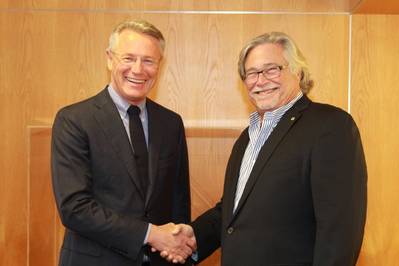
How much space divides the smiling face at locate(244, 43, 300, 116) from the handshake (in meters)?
0.61

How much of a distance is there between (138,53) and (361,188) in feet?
3.36

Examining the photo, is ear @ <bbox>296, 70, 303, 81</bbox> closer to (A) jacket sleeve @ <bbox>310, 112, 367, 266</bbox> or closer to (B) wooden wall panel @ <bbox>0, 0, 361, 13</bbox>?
(A) jacket sleeve @ <bbox>310, 112, 367, 266</bbox>

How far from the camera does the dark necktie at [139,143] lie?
90.1 inches

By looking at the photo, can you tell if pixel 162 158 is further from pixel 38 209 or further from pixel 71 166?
pixel 38 209

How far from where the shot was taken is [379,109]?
327 centimetres

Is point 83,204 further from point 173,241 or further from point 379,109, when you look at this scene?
point 379,109

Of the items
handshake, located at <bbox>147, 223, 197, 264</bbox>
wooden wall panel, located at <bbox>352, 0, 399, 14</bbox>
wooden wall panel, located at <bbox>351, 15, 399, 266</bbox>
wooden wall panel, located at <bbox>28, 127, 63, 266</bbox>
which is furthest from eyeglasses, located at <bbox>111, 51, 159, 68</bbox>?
wooden wall panel, located at <bbox>351, 15, 399, 266</bbox>

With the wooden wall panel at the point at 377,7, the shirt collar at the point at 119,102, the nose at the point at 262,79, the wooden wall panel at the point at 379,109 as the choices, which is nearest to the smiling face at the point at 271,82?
the nose at the point at 262,79

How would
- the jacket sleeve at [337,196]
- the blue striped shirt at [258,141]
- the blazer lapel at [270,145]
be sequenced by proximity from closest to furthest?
the jacket sleeve at [337,196]
the blazer lapel at [270,145]
the blue striped shirt at [258,141]

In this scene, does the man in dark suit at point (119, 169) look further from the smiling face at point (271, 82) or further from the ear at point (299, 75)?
the ear at point (299, 75)

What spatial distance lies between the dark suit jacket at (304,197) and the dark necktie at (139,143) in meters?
0.38

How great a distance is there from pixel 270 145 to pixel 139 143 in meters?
0.56

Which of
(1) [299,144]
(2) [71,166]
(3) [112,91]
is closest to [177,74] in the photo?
(3) [112,91]

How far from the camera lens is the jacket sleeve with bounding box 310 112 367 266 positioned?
74.3 inches
